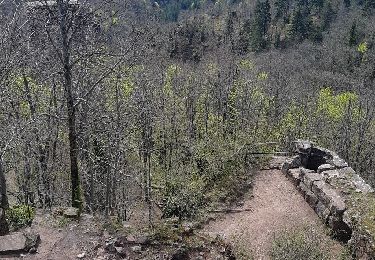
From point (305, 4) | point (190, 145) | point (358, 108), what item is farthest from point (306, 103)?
point (305, 4)

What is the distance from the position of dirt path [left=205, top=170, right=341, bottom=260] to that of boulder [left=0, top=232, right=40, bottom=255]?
15.7 ft

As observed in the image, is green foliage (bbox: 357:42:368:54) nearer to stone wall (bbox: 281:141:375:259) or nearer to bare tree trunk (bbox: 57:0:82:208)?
stone wall (bbox: 281:141:375:259)

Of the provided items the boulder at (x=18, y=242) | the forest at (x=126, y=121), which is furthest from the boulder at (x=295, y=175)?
the boulder at (x=18, y=242)

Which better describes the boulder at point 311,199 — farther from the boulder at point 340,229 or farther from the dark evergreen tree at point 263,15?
the dark evergreen tree at point 263,15

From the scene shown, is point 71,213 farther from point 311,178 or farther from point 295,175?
point 295,175

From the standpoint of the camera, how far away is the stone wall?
1162 cm

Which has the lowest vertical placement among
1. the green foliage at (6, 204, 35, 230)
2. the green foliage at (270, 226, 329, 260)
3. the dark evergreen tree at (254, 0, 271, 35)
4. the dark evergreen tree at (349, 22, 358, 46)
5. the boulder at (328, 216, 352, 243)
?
the boulder at (328, 216, 352, 243)

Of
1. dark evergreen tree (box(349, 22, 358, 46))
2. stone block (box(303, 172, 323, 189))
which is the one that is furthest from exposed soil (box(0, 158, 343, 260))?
dark evergreen tree (box(349, 22, 358, 46))

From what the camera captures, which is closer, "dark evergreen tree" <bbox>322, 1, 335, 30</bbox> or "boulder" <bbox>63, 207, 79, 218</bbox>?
"boulder" <bbox>63, 207, 79, 218</bbox>

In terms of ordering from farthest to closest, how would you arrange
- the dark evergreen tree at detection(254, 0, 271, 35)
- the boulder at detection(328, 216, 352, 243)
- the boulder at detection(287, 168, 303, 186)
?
the dark evergreen tree at detection(254, 0, 271, 35) → the boulder at detection(287, 168, 303, 186) → the boulder at detection(328, 216, 352, 243)

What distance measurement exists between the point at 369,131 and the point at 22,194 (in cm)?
2802

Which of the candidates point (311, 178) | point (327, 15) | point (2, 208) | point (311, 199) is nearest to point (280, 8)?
point (327, 15)

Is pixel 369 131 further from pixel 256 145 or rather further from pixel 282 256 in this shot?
pixel 282 256

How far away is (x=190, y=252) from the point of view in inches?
397
